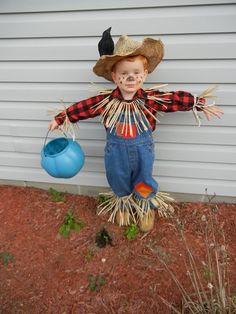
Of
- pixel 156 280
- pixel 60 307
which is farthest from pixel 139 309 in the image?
pixel 60 307

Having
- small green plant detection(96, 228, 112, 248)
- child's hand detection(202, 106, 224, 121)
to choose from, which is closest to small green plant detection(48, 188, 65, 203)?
small green plant detection(96, 228, 112, 248)

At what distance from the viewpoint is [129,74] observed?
2.16 metres

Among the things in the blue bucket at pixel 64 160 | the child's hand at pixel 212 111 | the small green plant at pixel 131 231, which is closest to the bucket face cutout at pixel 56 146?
Result: the blue bucket at pixel 64 160

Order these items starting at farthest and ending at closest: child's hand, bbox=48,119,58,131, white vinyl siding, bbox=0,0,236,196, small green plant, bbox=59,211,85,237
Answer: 1. small green plant, bbox=59,211,85,237
2. child's hand, bbox=48,119,58,131
3. white vinyl siding, bbox=0,0,236,196

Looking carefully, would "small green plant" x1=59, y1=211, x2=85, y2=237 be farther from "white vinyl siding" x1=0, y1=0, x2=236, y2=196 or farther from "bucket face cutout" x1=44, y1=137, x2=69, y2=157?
"bucket face cutout" x1=44, y1=137, x2=69, y2=157

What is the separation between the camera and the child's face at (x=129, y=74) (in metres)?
2.12

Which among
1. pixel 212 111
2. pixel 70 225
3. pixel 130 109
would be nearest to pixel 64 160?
pixel 130 109

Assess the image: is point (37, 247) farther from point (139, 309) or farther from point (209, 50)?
point (209, 50)

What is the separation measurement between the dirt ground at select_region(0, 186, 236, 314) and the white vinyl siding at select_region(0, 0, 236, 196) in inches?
13.6

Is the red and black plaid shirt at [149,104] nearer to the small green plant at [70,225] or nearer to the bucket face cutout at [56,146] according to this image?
the bucket face cutout at [56,146]

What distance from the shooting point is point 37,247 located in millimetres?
2879

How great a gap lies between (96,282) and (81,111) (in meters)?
1.27

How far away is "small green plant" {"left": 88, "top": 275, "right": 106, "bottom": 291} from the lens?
2516 mm

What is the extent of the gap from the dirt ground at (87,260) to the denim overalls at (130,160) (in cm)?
50
